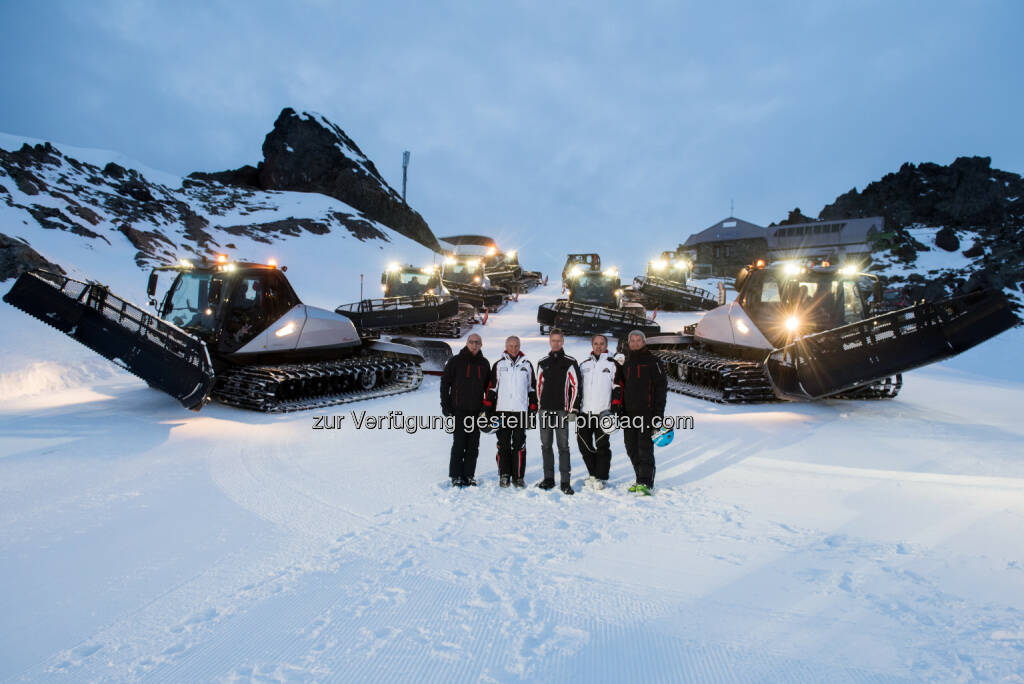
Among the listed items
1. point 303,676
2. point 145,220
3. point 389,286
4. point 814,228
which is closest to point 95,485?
point 303,676

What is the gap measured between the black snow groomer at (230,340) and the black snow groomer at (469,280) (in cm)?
1396

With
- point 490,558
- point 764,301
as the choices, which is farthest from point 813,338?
point 490,558

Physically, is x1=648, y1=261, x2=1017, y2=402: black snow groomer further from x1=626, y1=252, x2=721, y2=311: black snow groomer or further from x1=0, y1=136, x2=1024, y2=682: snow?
x1=626, y1=252, x2=721, y2=311: black snow groomer

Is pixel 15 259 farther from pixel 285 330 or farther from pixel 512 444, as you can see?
pixel 512 444

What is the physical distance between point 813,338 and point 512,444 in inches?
220

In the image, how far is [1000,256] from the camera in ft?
113

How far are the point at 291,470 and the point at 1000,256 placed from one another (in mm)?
45564

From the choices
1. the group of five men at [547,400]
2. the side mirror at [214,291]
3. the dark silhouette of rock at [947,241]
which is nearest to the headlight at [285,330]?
the side mirror at [214,291]

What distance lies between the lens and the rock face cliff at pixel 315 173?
6231 cm

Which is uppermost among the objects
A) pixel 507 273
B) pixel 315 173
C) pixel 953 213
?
pixel 315 173

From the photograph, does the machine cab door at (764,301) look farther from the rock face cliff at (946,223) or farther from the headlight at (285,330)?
the rock face cliff at (946,223)

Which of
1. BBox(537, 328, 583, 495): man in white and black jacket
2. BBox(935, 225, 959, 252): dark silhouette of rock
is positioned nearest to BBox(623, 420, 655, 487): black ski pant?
BBox(537, 328, 583, 495): man in white and black jacket

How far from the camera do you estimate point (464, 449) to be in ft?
17.7

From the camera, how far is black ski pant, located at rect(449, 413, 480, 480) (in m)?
5.38
